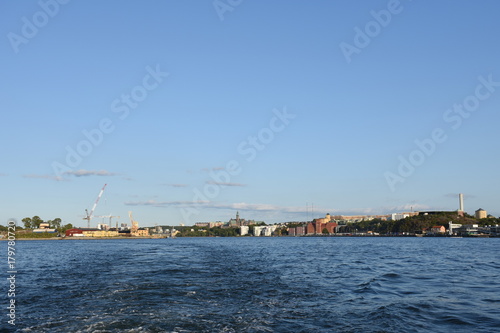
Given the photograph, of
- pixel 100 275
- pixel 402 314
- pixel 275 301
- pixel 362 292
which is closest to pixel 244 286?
pixel 275 301

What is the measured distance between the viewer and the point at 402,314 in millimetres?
20797

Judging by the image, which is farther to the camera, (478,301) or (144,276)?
(144,276)

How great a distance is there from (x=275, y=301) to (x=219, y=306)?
386 centimetres

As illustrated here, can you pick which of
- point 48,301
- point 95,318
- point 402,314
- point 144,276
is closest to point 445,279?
point 402,314

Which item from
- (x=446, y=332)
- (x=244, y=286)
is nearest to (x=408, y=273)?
(x=244, y=286)

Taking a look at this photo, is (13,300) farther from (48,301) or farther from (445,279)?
(445,279)

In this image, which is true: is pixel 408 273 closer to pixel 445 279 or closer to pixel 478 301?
pixel 445 279

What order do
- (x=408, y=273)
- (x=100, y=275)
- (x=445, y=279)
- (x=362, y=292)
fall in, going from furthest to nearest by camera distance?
(x=408, y=273) → (x=100, y=275) → (x=445, y=279) → (x=362, y=292)

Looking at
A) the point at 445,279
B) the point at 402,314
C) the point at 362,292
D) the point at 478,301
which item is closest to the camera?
the point at 402,314

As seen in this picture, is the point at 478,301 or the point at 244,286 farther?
the point at 244,286

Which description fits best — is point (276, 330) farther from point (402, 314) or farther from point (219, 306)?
point (402, 314)

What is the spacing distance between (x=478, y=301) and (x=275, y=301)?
12.5 m

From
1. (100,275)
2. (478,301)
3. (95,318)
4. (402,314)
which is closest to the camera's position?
(95,318)

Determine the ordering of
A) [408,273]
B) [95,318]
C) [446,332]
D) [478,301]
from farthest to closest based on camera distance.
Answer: [408,273] < [478,301] < [95,318] < [446,332]
